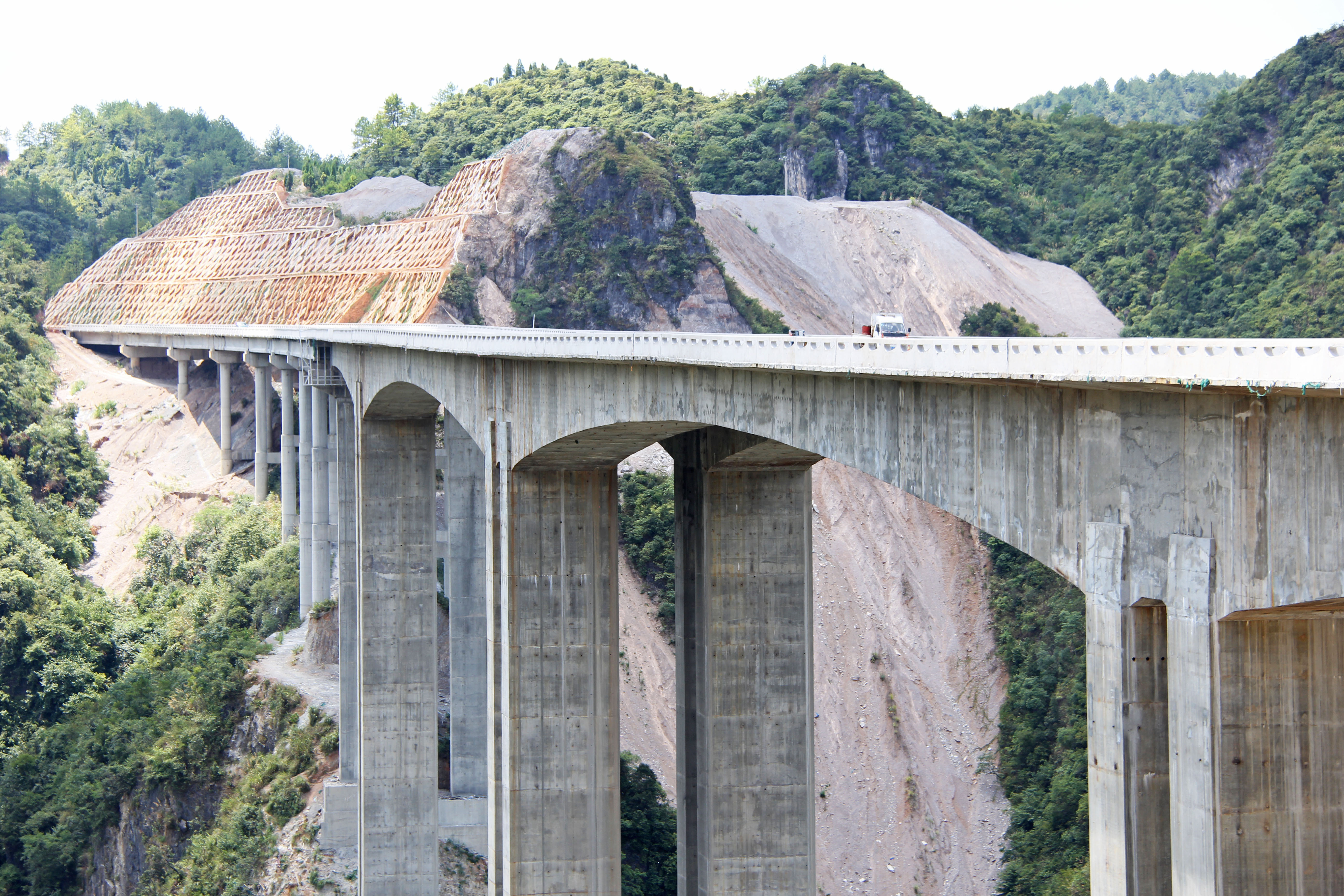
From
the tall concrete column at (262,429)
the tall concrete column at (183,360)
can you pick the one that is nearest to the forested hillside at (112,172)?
the tall concrete column at (183,360)

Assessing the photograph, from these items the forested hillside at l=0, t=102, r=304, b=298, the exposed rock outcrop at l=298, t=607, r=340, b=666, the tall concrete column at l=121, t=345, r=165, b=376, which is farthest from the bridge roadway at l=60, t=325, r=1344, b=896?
the forested hillside at l=0, t=102, r=304, b=298

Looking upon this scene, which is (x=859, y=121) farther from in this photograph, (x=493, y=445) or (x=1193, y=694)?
(x=1193, y=694)

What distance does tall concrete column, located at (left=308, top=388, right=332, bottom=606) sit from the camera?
69.8 meters

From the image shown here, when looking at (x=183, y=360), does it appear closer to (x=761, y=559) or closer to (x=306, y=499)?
(x=306, y=499)

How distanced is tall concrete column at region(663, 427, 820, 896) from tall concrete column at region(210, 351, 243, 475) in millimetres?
57038

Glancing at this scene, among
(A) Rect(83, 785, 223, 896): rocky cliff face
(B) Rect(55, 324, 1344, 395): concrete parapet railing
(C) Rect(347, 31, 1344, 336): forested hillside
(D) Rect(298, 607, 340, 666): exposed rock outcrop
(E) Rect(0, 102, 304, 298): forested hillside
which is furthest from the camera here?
(E) Rect(0, 102, 304, 298): forested hillside

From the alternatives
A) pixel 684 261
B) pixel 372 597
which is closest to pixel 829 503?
pixel 684 261

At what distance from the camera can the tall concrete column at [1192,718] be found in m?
17.4

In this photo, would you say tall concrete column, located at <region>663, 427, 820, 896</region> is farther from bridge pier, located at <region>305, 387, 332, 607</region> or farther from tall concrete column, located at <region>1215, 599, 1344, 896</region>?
bridge pier, located at <region>305, 387, 332, 607</region>

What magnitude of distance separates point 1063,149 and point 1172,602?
4781 inches

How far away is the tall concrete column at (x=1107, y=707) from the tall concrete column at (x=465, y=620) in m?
39.1

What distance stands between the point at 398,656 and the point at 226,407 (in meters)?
41.5

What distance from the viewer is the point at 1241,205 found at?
101 m

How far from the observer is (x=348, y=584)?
5872 cm
